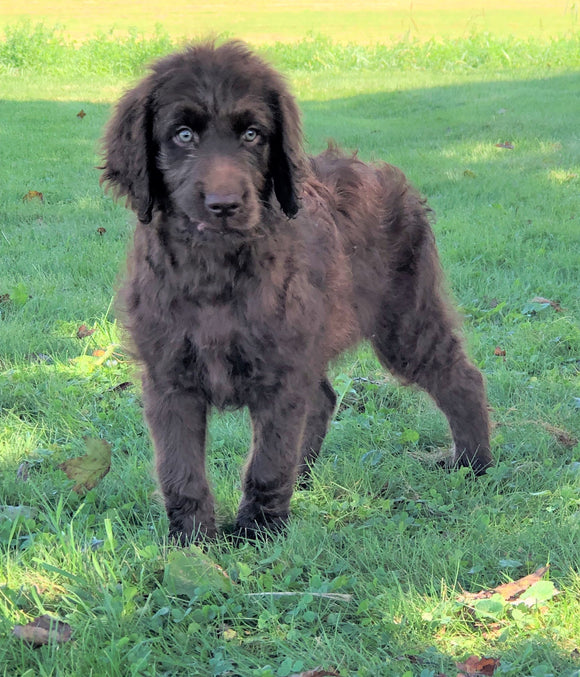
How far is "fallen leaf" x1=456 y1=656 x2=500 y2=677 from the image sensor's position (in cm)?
247

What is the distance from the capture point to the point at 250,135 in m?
3.06

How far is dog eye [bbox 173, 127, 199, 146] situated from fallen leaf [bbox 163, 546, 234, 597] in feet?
4.53

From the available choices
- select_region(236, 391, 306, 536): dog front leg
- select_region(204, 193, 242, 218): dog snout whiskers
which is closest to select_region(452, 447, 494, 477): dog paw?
select_region(236, 391, 306, 536): dog front leg

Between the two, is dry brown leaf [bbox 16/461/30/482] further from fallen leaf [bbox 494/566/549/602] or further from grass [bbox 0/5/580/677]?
fallen leaf [bbox 494/566/549/602]

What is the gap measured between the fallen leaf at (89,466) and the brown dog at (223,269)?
18.5 inches

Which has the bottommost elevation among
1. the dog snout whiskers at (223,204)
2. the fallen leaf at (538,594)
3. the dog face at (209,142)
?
the fallen leaf at (538,594)

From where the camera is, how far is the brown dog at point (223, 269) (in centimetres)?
297

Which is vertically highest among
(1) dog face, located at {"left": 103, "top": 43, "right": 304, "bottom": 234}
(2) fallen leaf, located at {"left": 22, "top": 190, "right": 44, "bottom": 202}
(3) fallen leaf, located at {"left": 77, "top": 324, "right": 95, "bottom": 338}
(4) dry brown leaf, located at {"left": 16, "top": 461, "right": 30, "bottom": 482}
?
(1) dog face, located at {"left": 103, "top": 43, "right": 304, "bottom": 234}

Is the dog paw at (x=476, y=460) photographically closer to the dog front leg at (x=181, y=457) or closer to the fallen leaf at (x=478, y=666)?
the dog front leg at (x=181, y=457)

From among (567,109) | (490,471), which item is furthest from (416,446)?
(567,109)

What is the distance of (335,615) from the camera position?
2723 mm

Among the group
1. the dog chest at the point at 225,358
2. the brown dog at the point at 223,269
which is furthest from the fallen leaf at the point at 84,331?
the dog chest at the point at 225,358

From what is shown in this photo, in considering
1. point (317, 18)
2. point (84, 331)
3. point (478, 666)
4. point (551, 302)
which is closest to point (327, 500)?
point (478, 666)

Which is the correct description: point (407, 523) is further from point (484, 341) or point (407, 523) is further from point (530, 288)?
point (530, 288)
